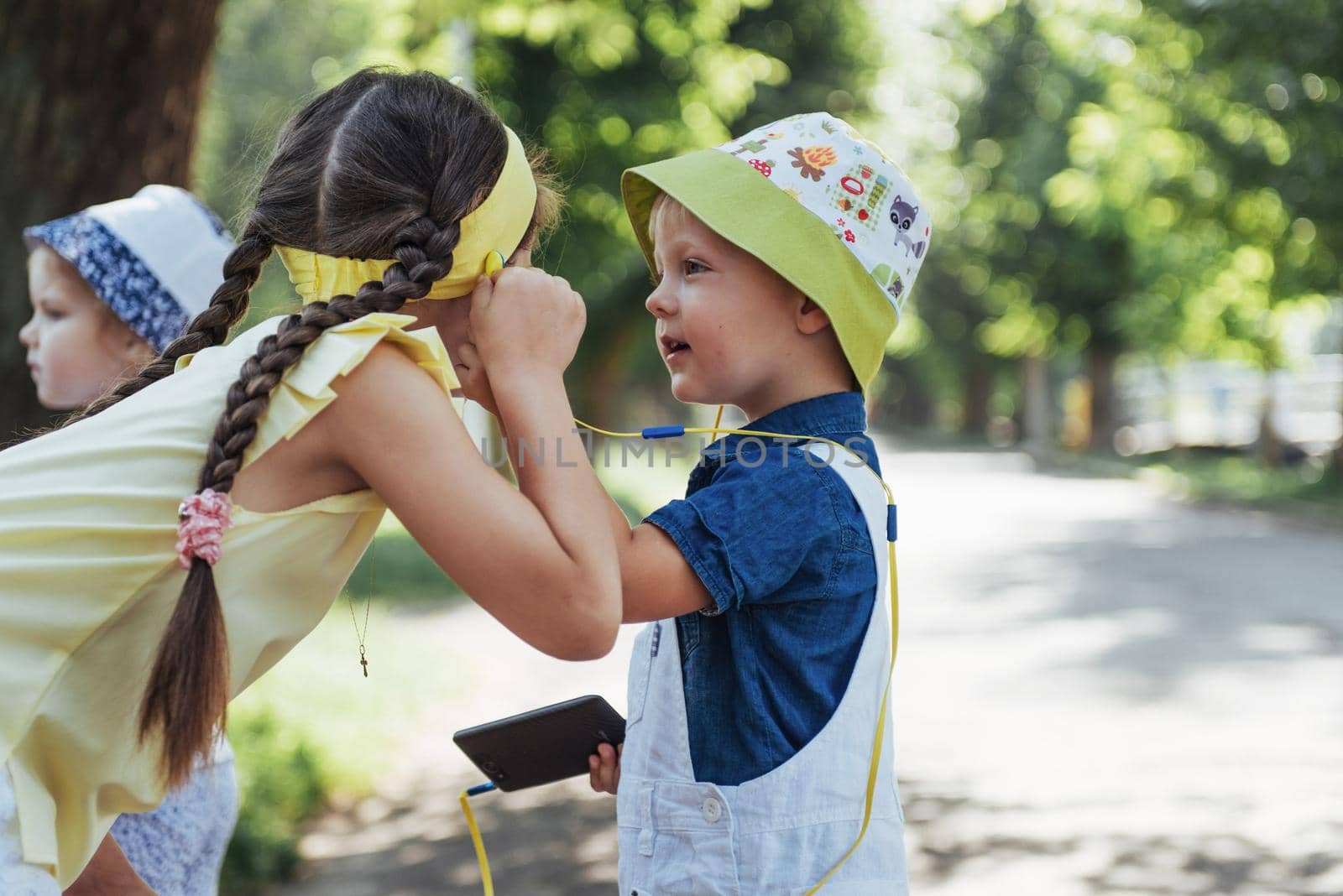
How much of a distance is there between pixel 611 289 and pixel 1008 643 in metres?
11.5

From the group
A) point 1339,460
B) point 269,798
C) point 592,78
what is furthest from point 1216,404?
point 269,798

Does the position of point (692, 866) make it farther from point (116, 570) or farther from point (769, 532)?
point (116, 570)

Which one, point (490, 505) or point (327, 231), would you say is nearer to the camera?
point (490, 505)

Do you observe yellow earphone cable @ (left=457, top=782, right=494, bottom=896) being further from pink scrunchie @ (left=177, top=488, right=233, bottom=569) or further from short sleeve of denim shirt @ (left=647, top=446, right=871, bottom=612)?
pink scrunchie @ (left=177, top=488, right=233, bottom=569)

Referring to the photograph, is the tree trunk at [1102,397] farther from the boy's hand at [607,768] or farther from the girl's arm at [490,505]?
the girl's arm at [490,505]

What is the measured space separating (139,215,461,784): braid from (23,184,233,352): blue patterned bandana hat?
1129 millimetres

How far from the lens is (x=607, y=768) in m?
2.06

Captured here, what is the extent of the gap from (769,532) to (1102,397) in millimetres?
29508

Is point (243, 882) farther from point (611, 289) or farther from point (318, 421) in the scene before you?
point (611, 289)

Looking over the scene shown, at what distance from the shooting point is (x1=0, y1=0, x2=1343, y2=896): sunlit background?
434 centimetres

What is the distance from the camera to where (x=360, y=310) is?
58.4 inches

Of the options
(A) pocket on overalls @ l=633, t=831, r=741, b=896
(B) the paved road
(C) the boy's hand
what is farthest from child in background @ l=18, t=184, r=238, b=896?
(B) the paved road

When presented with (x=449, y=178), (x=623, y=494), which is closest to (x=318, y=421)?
(x=449, y=178)

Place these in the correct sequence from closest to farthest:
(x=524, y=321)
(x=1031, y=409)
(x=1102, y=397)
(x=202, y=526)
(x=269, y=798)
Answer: (x=202, y=526)
(x=524, y=321)
(x=269, y=798)
(x=1102, y=397)
(x=1031, y=409)
